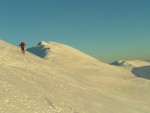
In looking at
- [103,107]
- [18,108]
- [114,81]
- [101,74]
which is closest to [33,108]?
[18,108]

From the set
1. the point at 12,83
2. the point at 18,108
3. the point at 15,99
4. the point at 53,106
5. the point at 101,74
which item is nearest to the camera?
the point at 18,108

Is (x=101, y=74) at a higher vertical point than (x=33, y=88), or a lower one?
higher

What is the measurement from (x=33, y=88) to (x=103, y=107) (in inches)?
347

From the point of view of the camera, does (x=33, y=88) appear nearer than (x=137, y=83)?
Yes

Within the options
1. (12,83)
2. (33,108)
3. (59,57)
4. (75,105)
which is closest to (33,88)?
(12,83)

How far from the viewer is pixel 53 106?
27.5 metres

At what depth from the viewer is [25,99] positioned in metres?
26.7

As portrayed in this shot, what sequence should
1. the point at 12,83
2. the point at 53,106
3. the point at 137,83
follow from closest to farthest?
the point at 53,106, the point at 12,83, the point at 137,83

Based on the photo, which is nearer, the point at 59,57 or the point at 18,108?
the point at 18,108

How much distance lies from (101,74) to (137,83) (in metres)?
12.1

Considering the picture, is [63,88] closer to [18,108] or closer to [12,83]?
[12,83]

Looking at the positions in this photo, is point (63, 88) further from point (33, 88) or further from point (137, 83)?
point (137, 83)

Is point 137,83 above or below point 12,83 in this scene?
above

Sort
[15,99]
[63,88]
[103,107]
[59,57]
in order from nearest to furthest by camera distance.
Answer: [15,99] < [103,107] < [63,88] < [59,57]
